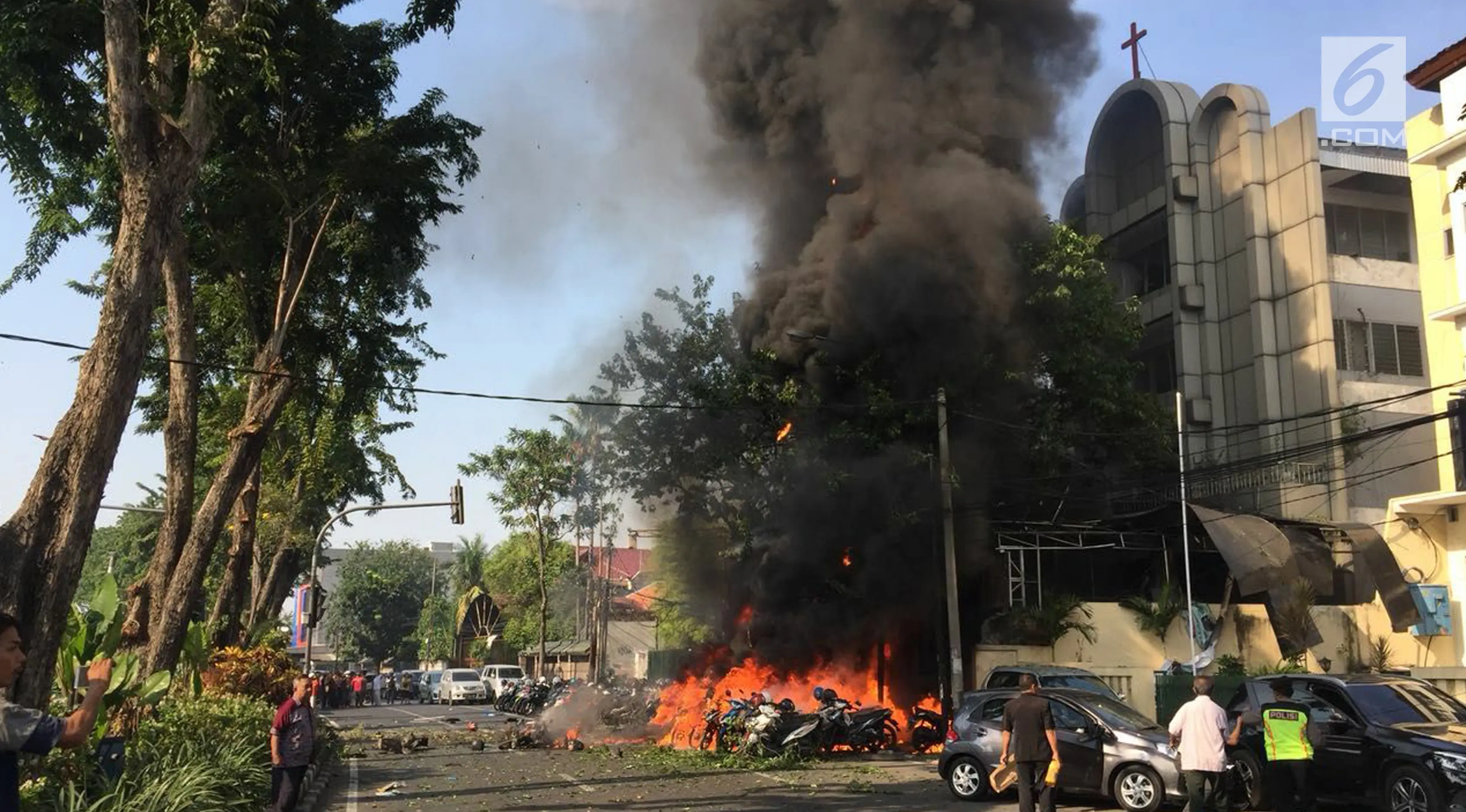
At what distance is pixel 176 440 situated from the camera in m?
16.7

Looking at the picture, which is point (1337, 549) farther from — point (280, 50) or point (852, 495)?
point (280, 50)

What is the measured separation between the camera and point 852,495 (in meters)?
Result: 24.5

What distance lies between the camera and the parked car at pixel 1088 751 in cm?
1263

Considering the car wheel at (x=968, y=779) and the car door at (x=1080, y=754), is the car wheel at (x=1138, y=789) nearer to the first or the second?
the car door at (x=1080, y=754)

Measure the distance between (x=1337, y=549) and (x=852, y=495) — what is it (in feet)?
37.8

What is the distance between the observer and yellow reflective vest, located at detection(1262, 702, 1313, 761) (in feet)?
34.8

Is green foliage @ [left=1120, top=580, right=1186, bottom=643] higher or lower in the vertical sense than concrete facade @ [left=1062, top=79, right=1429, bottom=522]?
lower

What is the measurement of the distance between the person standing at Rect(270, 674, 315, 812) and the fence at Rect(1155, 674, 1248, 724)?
13733mm

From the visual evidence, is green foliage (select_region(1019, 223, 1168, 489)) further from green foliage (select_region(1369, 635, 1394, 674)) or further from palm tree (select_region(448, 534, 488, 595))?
A: palm tree (select_region(448, 534, 488, 595))

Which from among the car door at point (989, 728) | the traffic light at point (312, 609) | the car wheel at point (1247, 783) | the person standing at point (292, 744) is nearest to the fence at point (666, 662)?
the traffic light at point (312, 609)

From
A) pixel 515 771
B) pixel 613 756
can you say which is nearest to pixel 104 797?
pixel 515 771

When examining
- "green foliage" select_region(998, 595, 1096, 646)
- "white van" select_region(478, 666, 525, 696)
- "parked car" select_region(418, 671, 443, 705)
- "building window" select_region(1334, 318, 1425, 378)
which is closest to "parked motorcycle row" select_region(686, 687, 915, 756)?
"green foliage" select_region(998, 595, 1096, 646)

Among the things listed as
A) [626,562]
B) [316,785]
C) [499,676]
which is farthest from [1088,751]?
[626,562]

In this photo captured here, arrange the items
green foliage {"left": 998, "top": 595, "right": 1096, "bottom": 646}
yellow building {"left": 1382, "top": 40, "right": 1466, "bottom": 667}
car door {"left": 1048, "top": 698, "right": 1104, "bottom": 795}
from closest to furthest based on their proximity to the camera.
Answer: car door {"left": 1048, "top": 698, "right": 1104, "bottom": 795}, yellow building {"left": 1382, "top": 40, "right": 1466, "bottom": 667}, green foliage {"left": 998, "top": 595, "right": 1096, "bottom": 646}
